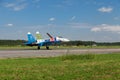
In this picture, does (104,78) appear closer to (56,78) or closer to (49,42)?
(56,78)

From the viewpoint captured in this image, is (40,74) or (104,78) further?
(40,74)

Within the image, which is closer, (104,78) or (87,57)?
(104,78)

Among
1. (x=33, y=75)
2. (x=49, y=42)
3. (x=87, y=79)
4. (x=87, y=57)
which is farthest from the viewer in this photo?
(x=49, y=42)

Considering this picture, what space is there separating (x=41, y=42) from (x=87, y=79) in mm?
62194

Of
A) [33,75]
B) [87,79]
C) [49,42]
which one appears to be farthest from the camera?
[49,42]

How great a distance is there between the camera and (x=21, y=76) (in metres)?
13.7

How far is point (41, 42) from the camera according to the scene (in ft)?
246

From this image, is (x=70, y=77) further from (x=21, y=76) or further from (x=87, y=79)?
(x=21, y=76)

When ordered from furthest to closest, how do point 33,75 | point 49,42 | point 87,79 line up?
1. point 49,42
2. point 33,75
3. point 87,79

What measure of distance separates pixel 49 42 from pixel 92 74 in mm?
59946

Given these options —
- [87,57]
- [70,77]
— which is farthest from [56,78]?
[87,57]

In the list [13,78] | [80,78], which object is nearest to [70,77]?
[80,78]

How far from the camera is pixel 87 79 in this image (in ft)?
42.9

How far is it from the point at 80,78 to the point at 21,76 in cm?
263
